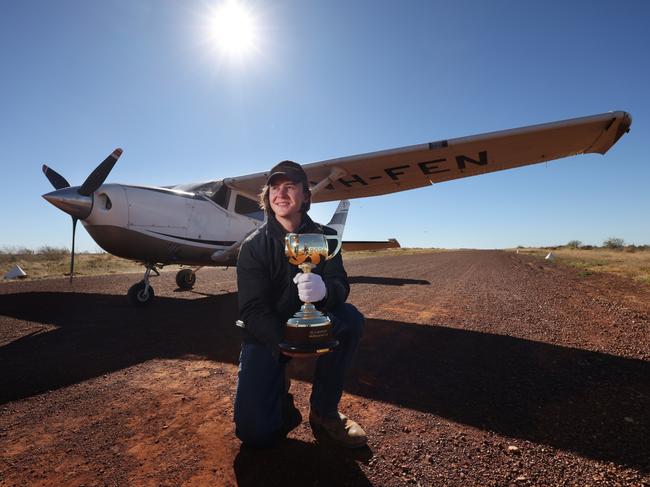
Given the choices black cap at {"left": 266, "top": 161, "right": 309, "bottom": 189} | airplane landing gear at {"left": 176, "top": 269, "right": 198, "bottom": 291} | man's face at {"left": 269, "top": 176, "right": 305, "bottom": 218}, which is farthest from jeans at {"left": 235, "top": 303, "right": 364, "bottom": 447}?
airplane landing gear at {"left": 176, "top": 269, "right": 198, "bottom": 291}

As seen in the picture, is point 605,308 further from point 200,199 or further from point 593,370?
point 200,199

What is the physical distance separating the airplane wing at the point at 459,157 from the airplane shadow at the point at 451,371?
3992mm

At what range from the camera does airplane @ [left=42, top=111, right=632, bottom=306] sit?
5.59 meters

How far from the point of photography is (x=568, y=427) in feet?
6.37

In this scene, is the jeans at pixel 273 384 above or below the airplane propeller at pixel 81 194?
below

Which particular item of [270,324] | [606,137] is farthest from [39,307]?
[606,137]

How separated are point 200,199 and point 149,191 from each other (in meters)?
1.21

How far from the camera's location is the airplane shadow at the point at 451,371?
1963mm

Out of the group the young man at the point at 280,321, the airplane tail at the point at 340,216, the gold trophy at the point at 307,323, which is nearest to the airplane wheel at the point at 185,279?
the young man at the point at 280,321

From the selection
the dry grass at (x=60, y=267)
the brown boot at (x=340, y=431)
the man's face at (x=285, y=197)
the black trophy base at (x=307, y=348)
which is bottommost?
the dry grass at (x=60, y=267)

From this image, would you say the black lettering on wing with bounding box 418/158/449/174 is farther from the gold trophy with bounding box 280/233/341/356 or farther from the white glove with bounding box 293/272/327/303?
the white glove with bounding box 293/272/327/303

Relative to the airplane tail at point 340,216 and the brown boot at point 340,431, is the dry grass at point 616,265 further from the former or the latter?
the brown boot at point 340,431

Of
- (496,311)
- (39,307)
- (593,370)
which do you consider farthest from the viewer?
(39,307)

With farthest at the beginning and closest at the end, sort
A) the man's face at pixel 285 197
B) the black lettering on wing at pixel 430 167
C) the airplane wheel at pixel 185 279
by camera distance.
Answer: the airplane wheel at pixel 185 279, the black lettering on wing at pixel 430 167, the man's face at pixel 285 197
